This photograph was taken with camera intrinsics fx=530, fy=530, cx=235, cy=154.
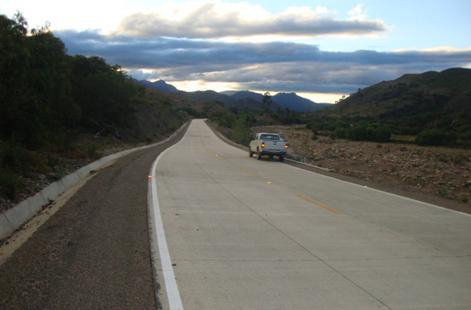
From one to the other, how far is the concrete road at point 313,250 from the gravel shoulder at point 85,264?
0.57 meters

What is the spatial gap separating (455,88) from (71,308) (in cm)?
20721

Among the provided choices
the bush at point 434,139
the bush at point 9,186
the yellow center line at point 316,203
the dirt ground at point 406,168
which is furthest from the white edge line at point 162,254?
the bush at point 434,139

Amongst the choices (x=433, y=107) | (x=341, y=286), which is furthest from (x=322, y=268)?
(x=433, y=107)

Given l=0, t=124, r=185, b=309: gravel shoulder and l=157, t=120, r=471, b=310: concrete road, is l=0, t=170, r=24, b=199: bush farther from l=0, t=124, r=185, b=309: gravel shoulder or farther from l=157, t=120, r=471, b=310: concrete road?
l=157, t=120, r=471, b=310: concrete road

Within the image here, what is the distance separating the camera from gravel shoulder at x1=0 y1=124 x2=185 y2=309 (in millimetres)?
6055

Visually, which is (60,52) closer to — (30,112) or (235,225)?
(30,112)

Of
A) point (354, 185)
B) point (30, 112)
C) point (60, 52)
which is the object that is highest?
point (60, 52)

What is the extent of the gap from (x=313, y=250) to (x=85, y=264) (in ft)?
12.2

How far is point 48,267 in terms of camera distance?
7312mm

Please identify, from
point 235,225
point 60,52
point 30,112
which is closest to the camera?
point 235,225

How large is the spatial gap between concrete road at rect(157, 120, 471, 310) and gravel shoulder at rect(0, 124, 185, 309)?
57 centimetres

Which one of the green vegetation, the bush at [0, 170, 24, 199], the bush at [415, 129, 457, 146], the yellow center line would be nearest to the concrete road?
the yellow center line

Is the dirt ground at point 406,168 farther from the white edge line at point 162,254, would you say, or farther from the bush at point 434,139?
the bush at point 434,139

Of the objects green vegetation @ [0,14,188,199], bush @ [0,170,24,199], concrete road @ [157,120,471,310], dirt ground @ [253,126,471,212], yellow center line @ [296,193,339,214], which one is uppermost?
green vegetation @ [0,14,188,199]
